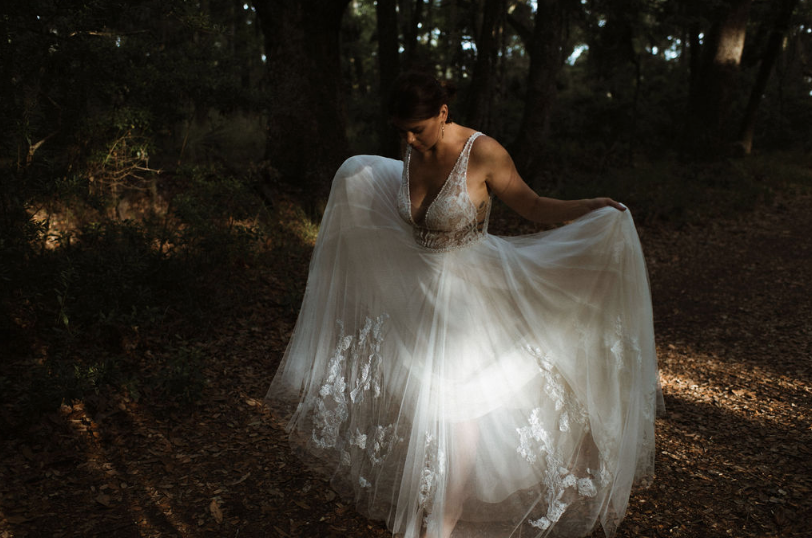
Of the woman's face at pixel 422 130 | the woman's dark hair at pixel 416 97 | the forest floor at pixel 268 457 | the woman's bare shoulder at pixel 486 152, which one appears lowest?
the forest floor at pixel 268 457

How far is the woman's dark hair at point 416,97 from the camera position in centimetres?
270

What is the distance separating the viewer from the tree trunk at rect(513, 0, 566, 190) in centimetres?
1077

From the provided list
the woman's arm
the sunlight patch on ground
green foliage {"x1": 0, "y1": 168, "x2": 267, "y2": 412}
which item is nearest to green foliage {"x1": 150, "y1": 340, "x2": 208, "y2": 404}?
green foliage {"x1": 0, "y1": 168, "x2": 267, "y2": 412}

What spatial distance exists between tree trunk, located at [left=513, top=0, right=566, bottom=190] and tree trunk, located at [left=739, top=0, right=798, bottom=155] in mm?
6821

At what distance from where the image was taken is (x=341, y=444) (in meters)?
3.16

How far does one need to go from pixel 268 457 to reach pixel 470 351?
1.58 meters

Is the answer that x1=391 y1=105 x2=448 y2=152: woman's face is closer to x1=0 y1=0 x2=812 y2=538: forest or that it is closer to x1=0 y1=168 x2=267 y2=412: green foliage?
x1=0 y1=0 x2=812 y2=538: forest

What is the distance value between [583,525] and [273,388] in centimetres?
191

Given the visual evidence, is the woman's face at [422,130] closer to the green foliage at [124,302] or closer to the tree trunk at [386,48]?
the green foliage at [124,302]

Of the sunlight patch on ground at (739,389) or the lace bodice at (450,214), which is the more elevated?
the lace bodice at (450,214)

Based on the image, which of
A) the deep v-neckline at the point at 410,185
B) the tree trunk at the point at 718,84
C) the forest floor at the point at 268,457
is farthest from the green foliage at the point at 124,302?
the tree trunk at the point at 718,84

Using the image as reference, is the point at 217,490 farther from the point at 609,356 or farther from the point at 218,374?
the point at 609,356

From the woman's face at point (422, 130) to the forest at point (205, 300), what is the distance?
28cm

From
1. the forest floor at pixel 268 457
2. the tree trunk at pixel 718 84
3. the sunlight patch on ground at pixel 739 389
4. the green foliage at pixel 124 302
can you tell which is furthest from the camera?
the tree trunk at pixel 718 84
